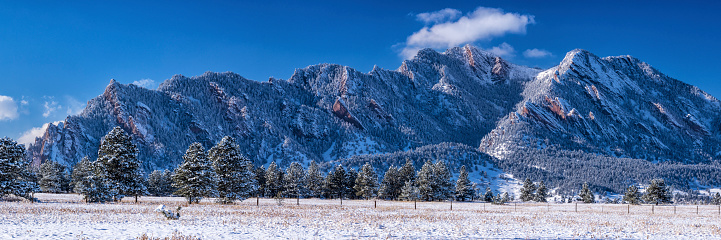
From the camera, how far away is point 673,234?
30281 mm

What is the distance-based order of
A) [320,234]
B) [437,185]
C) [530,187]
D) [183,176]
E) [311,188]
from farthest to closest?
[530,187] → [311,188] → [437,185] → [183,176] → [320,234]

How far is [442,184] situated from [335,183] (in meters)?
26.3

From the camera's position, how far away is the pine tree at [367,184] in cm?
10464

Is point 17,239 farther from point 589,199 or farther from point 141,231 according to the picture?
point 589,199

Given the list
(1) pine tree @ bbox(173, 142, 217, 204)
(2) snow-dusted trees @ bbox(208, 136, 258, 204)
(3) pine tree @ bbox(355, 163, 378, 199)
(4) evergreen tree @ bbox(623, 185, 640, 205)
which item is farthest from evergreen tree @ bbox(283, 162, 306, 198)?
(4) evergreen tree @ bbox(623, 185, 640, 205)

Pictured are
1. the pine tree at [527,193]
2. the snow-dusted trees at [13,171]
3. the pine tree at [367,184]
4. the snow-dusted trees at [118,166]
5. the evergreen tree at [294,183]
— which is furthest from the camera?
the pine tree at [527,193]

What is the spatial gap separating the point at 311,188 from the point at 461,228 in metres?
87.2

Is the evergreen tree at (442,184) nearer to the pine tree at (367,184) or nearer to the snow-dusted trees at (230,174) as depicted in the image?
the pine tree at (367,184)

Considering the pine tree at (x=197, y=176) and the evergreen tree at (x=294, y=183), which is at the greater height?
the pine tree at (x=197, y=176)

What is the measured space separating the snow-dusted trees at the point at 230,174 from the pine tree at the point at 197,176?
1110 millimetres

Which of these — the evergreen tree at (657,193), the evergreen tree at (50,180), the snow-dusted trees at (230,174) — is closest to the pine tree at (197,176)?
the snow-dusted trees at (230,174)

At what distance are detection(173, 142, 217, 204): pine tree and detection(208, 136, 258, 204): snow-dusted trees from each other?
111 cm

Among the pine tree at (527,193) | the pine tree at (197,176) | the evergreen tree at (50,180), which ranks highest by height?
the pine tree at (197,176)

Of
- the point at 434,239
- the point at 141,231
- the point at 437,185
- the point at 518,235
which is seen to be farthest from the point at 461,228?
the point at 437,185
